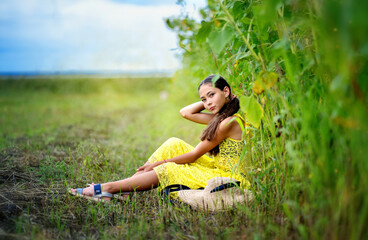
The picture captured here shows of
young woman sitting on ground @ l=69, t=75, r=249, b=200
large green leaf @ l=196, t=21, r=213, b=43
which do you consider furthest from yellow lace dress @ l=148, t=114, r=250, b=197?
large green leaf @ l=196, t=21, r=213, b=43

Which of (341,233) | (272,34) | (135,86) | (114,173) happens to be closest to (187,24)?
(272,34)

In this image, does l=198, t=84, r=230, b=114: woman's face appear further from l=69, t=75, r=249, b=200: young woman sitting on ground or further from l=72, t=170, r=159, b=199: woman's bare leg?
l=72, t=170, r=159, b=199: woman's bare leg

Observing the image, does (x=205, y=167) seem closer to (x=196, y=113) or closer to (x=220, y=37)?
(x=196, y=113)

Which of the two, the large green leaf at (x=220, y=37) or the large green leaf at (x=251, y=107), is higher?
the large green leaf at (x=220, y=37)

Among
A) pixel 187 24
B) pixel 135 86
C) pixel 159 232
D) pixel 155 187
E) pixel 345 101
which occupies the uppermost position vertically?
pixel 135 86

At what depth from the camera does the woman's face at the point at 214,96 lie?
1989mm

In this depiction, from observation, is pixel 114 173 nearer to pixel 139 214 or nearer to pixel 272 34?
pixel 139 214

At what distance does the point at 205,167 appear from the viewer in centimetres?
210

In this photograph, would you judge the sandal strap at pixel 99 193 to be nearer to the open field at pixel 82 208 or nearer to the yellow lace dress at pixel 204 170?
the open field at pixel 82 208

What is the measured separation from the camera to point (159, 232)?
151 cm

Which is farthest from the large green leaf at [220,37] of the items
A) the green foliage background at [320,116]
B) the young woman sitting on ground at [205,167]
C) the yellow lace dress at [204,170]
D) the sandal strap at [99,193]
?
the sandal strap at [99,193]

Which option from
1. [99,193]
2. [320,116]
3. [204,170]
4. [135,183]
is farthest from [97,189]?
[320,116]

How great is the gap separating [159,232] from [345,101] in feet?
3.56

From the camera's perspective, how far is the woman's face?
1989 millimetres
